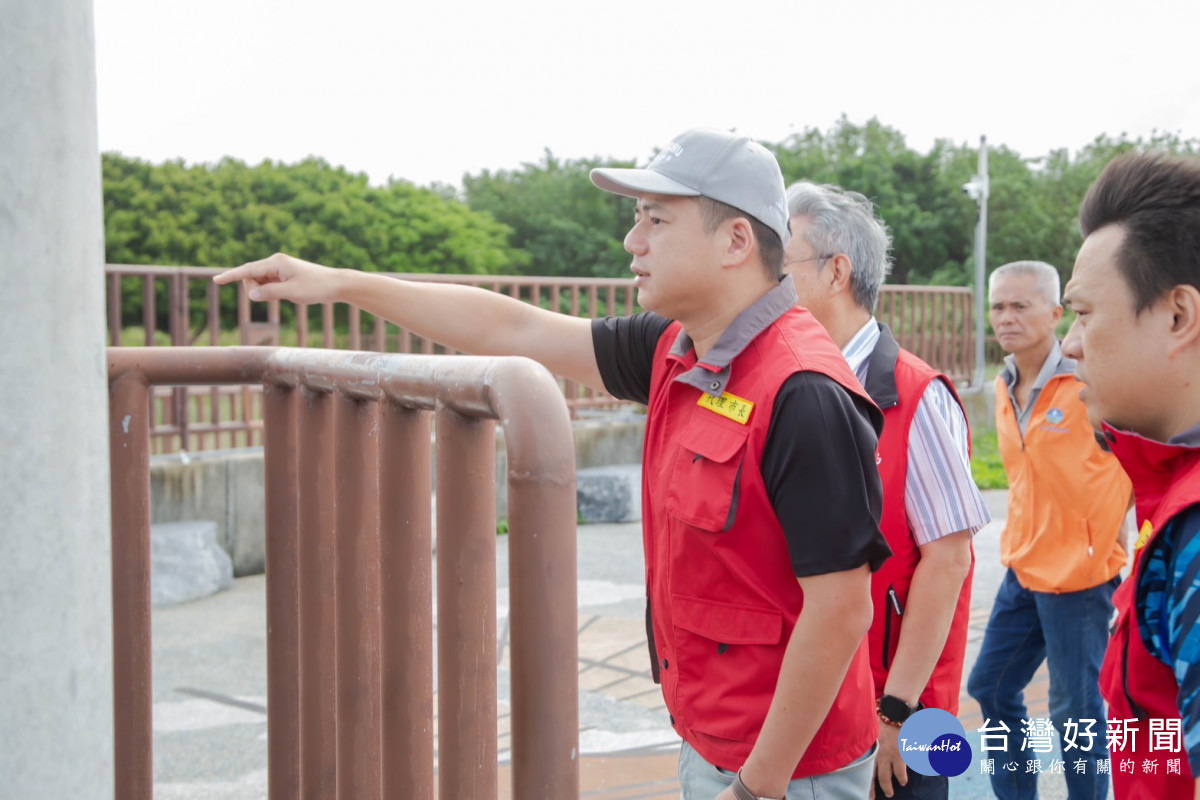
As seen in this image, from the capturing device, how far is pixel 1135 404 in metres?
1.46

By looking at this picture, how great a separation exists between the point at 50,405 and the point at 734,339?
Answer: 42.7 inches

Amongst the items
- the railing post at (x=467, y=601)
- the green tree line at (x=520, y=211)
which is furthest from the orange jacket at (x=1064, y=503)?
the green tree line at (x=520, y=211)

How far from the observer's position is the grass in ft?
33.5

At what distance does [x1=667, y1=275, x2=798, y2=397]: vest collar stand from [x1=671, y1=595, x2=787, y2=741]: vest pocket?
333mm

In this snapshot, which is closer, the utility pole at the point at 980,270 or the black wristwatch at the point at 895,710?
the black wristwatch at the point at 895,710

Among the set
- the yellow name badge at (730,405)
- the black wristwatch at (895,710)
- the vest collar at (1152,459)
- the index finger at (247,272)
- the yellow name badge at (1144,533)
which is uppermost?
the index finger at (247,272)

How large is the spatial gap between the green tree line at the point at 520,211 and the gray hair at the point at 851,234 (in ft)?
46.6

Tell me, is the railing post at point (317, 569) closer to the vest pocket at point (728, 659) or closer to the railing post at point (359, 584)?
the railing post at point (359, 584)

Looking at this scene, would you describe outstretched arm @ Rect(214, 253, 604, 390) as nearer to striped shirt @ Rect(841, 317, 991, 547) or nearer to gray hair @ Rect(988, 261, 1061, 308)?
striped shirt @ Rect(841, 317, 991, 547)

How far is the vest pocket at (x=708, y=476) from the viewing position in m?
1.67

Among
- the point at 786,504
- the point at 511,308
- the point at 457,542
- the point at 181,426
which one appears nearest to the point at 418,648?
the point at 457,542

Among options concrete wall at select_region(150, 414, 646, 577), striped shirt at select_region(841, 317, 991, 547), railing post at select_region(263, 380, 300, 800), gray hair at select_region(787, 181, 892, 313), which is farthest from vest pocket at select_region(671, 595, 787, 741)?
concrete wall at select_region(150, 414, 646, 577)

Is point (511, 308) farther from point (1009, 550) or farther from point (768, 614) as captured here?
point (1009, 550)

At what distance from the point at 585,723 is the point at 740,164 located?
3065mm
